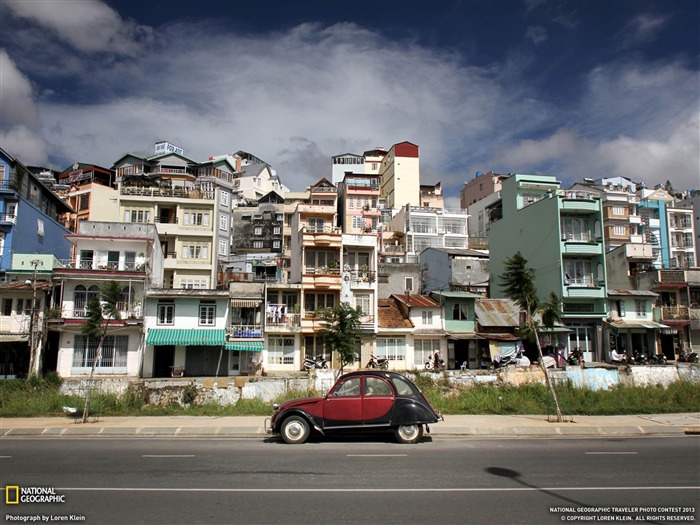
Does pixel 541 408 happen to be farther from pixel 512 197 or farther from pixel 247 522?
pixel 512 197

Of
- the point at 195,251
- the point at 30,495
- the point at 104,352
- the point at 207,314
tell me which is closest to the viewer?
the point at 30,495

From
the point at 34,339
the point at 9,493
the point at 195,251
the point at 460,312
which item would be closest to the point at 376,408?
the point at 9,493

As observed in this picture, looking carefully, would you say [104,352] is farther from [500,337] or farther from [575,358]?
[575,358]

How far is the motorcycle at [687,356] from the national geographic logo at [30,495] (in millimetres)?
42455

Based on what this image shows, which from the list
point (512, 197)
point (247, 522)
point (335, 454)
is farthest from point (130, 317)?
point (512, 197)

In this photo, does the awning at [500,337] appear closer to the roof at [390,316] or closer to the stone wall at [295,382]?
the roof at [390,316]

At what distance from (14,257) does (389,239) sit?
4351 centimetres

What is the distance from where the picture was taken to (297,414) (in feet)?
46.1

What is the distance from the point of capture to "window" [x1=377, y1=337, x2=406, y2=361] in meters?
36.5

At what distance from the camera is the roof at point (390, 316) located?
120 ft

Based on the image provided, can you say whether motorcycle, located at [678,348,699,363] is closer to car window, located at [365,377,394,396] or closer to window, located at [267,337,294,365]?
window, located at [267,337,294,365]

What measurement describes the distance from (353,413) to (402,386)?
1.59m

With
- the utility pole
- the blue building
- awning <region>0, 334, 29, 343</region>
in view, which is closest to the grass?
the utility pole

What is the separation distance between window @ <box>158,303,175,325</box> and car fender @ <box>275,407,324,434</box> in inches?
865
